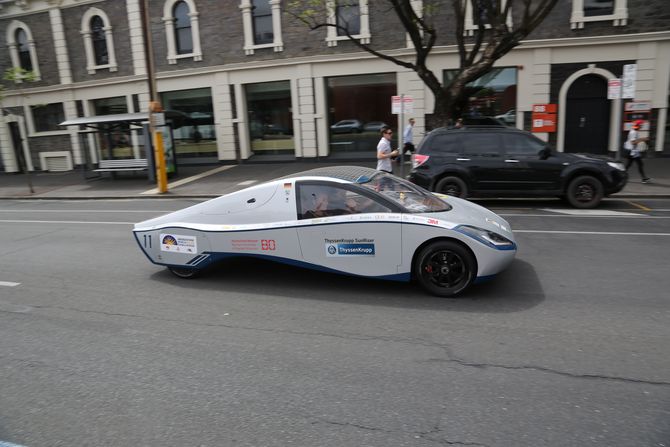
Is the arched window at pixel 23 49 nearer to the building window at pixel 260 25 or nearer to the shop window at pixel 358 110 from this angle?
the building window at pixel 260 25

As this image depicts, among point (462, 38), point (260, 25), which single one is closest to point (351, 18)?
point (260, 25)

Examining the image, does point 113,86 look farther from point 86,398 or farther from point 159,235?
point 86,398

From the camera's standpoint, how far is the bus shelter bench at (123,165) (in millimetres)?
20094

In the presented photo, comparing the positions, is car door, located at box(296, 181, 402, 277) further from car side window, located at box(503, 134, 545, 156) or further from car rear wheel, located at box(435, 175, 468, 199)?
car side window, located at box(503, 134, 545, 156)

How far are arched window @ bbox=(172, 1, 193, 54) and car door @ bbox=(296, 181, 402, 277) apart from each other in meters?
19.2

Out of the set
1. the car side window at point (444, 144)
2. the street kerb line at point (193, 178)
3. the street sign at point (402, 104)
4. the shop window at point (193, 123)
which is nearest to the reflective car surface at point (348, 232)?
the car side window at point (444, 144)

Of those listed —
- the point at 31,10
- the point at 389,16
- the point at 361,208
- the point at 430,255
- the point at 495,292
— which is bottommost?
the point at 495,292

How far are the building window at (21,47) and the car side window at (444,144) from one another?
22.7 metres

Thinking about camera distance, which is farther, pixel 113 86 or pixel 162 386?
pixel 113 86

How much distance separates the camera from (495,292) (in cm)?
565

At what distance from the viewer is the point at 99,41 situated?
79.0 feet

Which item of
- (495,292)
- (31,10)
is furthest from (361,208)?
(31,10)

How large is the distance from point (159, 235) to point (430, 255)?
3.55 metres

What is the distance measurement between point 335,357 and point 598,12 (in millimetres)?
18552
